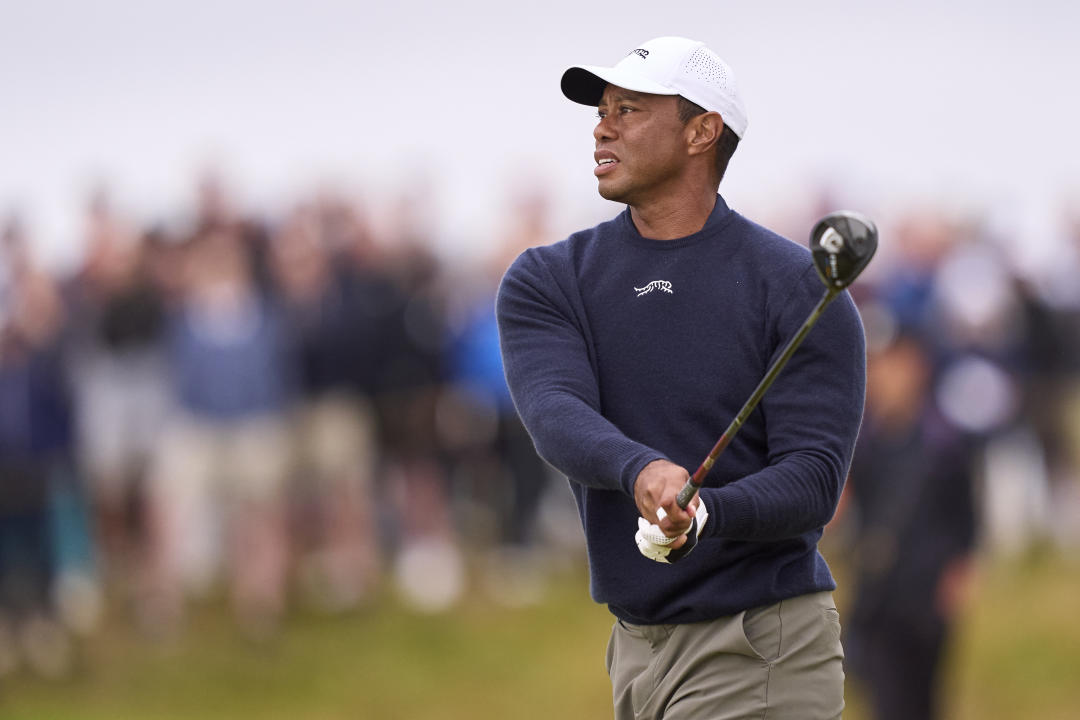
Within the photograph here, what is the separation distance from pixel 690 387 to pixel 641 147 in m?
0.59

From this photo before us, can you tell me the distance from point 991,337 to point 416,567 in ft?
13.5

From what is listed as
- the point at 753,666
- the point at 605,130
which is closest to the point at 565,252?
the point at 605,130

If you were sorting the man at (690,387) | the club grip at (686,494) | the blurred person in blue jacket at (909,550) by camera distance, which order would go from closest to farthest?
the club grip at (686,494) → the man at (690,387) → the blurred person in blue jacket at (909,550)

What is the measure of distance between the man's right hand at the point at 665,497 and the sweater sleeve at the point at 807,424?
0.51ft

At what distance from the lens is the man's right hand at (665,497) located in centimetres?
379

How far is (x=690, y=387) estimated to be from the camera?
4168 millimetres

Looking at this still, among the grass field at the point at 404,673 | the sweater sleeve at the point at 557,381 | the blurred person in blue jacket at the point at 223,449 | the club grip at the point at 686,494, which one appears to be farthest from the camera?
the grass field at the point at 404,673

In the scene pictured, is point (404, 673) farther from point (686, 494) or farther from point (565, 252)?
point (686, 494)

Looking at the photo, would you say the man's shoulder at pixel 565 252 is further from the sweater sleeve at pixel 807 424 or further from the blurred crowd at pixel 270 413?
the blurred crowd at pixel 270 413

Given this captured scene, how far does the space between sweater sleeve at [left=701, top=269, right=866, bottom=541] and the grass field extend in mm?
7714

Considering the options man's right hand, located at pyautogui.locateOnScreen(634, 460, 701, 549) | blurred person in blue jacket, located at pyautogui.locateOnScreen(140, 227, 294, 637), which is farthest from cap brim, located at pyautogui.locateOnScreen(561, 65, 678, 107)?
blurred person in blue jacket, located at pyautogui.locateOnScreen(140, 227, 294, 637)

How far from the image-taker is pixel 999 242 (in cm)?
1382

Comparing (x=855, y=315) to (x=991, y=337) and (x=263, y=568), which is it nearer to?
(x=991, y=337)

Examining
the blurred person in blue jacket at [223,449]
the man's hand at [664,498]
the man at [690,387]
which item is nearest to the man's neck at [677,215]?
the man at [690,387]
